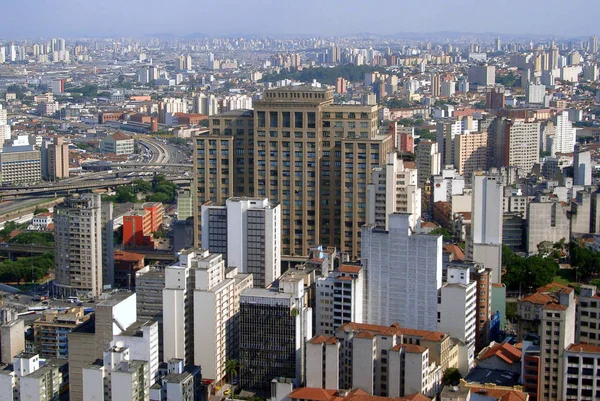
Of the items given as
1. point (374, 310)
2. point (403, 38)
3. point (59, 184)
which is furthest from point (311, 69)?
point (403, 38)

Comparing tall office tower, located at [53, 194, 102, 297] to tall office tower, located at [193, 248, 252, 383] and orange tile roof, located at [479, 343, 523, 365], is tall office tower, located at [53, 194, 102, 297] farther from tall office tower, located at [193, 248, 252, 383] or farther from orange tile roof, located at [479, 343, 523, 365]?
orange tile roof, located at [479, 343, 523, 365]

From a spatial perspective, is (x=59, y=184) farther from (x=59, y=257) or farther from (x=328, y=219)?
(x=328, y=219)

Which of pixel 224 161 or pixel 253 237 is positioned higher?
pixel 224 161

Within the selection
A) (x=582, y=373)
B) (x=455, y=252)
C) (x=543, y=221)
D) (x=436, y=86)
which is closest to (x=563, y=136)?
(x=543, y=221)

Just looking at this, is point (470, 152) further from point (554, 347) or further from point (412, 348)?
point (554, 347)

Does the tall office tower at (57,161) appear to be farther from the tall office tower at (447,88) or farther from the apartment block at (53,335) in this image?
the tall office tower at (447,88)
